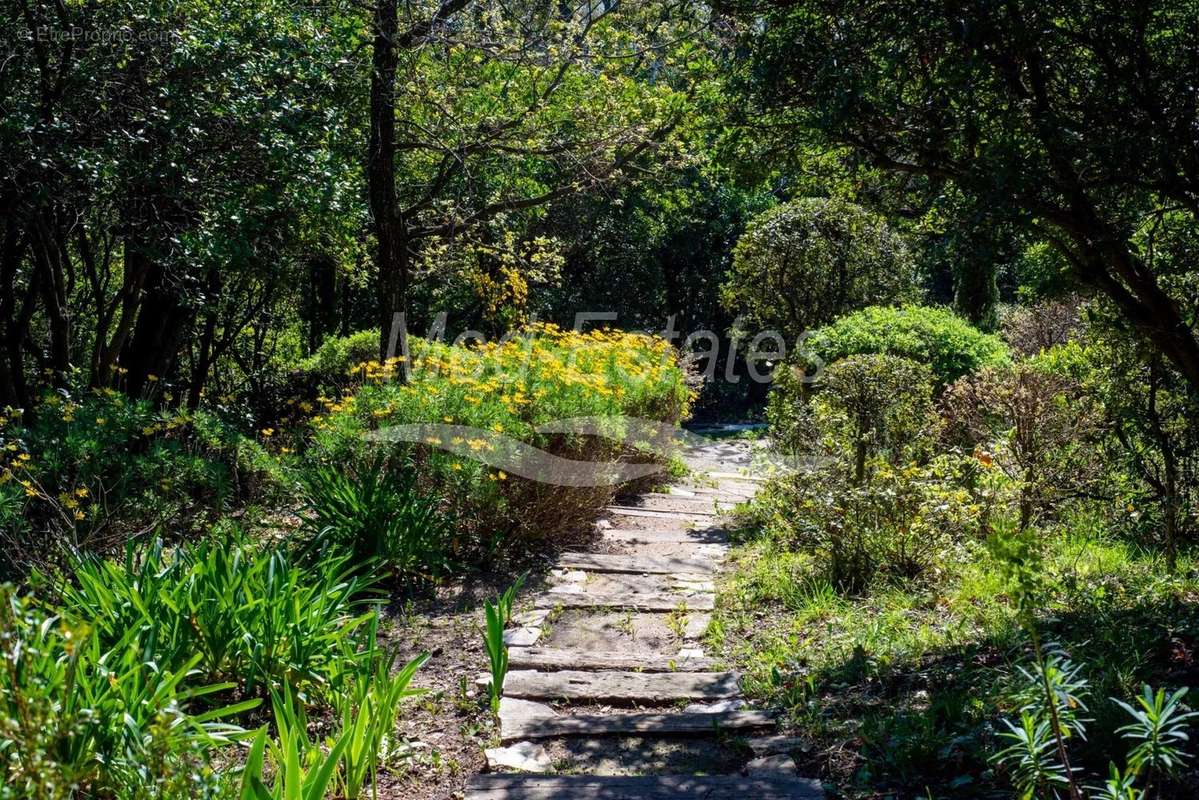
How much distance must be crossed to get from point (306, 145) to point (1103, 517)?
A: 599 centimetres

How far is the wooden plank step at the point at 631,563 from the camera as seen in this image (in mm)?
6043

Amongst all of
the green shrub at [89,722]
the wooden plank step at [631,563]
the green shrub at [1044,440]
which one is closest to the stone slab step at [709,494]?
the wooden plank step at [631,563]

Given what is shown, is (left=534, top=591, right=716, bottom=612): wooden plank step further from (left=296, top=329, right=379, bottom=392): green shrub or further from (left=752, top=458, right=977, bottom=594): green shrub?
(left=296, top=329, right=379, bottom=392): green shrub

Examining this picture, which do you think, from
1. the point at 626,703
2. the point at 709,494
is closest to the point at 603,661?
the point at 626,703

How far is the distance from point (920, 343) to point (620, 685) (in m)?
5.15

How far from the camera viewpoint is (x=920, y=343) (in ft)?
26.8

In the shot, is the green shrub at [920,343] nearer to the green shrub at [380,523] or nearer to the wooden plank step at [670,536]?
the wooden plank step at [670,536]

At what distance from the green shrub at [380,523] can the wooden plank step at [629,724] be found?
1.78 m

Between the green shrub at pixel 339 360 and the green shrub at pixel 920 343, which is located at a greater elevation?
Result: the green shrub at pixel 920 343

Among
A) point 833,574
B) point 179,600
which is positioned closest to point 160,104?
point 179,600

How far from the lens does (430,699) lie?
155 inches

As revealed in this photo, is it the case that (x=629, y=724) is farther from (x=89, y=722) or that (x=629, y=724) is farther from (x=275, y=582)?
(x=89, y=722)

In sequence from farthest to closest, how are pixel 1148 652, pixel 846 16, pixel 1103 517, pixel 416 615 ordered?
pixel 1103 517, pixel 416 615, pixel 846 16, pixel 1148 652

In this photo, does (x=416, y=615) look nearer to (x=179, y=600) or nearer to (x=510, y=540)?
(x=510, y=540)
